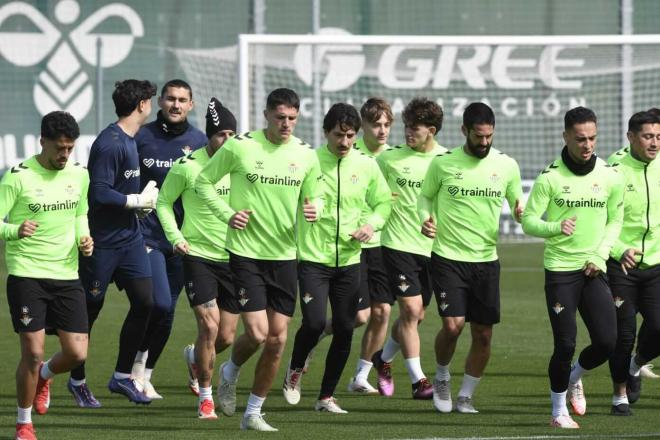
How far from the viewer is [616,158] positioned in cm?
1119

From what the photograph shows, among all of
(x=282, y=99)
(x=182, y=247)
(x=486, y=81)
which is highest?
(x=486, y=81)

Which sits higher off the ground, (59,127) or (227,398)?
(59,127)

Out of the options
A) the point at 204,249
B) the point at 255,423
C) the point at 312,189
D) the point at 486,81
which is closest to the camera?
the point at 255,423

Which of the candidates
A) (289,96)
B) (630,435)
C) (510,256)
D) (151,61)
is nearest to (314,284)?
(289,96)

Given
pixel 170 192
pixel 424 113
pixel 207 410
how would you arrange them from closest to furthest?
pixel 207 410 → pixel 170 192 → pixel 424 113

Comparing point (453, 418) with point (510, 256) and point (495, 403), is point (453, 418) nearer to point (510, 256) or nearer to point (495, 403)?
point (495, 403)

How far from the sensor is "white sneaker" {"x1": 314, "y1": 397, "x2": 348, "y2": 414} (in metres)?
11.0

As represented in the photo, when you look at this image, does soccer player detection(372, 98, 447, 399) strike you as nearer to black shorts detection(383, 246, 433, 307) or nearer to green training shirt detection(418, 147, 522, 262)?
black shorts detection(383, 246, 433, 307)

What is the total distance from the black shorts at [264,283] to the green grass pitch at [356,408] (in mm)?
826

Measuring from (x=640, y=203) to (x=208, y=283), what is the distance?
317 centimetres

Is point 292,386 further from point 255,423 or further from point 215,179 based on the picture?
point 215,179

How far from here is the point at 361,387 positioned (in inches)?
488

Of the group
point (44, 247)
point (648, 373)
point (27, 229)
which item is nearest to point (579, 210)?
point (648, 373)

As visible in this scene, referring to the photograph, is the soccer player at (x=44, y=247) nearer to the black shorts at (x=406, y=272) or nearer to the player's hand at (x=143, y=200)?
the player's hand at (x=143, y=200)
